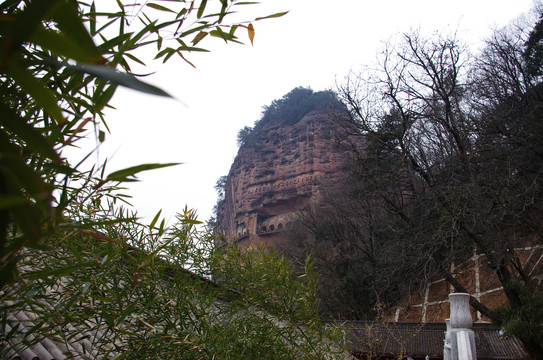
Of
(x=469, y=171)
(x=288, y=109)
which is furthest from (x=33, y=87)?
(x=288, y=109)

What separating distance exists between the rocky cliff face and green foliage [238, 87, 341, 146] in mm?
667

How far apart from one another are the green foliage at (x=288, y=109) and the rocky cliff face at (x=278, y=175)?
0.67 meters

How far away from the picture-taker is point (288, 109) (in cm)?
3841

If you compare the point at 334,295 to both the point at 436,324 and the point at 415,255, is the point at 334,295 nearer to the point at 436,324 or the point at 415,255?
the point at 436,324

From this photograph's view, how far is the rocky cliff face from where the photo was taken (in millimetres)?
33125

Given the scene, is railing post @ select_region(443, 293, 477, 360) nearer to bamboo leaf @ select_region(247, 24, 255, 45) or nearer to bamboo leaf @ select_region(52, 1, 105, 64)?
bamboo leaf @ select_region(247, 24, 255, 45)

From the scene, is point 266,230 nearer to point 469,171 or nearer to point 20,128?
point 469,171

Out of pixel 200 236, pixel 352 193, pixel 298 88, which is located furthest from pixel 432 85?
pixel 298 88

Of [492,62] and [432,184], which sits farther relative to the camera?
[492,62]

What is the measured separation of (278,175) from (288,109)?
7.33 meters

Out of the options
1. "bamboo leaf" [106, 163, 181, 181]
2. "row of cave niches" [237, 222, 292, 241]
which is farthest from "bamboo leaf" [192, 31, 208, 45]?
"row of cave niches" [237, 222, 292, 241]

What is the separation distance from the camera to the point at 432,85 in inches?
400

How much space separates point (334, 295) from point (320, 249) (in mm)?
2534

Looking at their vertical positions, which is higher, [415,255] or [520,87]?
[520,87]
